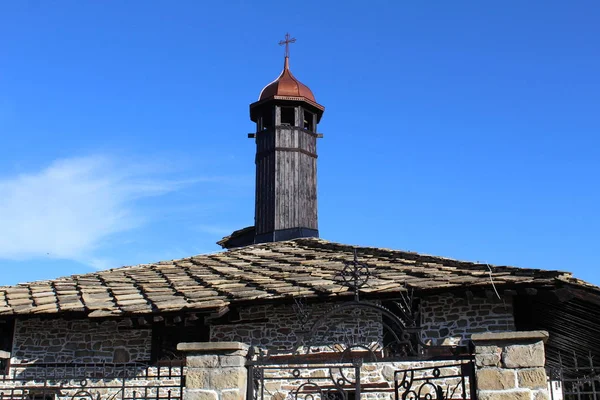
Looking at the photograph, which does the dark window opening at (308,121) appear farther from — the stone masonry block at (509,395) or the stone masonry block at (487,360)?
the stone masonry block at (509,395)

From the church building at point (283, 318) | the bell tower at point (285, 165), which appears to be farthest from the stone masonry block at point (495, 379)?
the bell tower at point (285, 165)

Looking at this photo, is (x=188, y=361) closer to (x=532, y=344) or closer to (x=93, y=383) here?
(x=532, y=344)

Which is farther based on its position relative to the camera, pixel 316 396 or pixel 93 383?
pixel 93 383

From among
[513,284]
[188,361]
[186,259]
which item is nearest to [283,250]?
[186,259]

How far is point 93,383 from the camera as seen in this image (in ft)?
32.5

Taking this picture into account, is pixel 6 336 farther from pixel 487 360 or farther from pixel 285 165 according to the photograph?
pixel 487 360

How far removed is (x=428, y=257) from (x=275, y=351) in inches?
228

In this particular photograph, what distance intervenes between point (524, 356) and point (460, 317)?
3807mm

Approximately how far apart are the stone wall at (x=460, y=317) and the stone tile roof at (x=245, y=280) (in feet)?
1.11

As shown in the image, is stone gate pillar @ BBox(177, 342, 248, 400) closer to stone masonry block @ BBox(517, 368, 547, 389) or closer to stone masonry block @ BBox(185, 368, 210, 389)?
stone masonry block @ BBox(185, 368, 210, 389)

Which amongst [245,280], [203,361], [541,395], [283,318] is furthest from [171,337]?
[541,395]

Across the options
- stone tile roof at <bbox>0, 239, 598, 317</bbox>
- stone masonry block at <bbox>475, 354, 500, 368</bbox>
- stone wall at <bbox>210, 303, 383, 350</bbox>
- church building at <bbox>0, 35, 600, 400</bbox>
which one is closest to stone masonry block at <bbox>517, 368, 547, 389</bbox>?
stone masonry block at <bbox>475, 354, 500, 368</bbox>

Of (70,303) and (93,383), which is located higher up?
(70,303)

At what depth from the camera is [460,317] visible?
9164 mm
